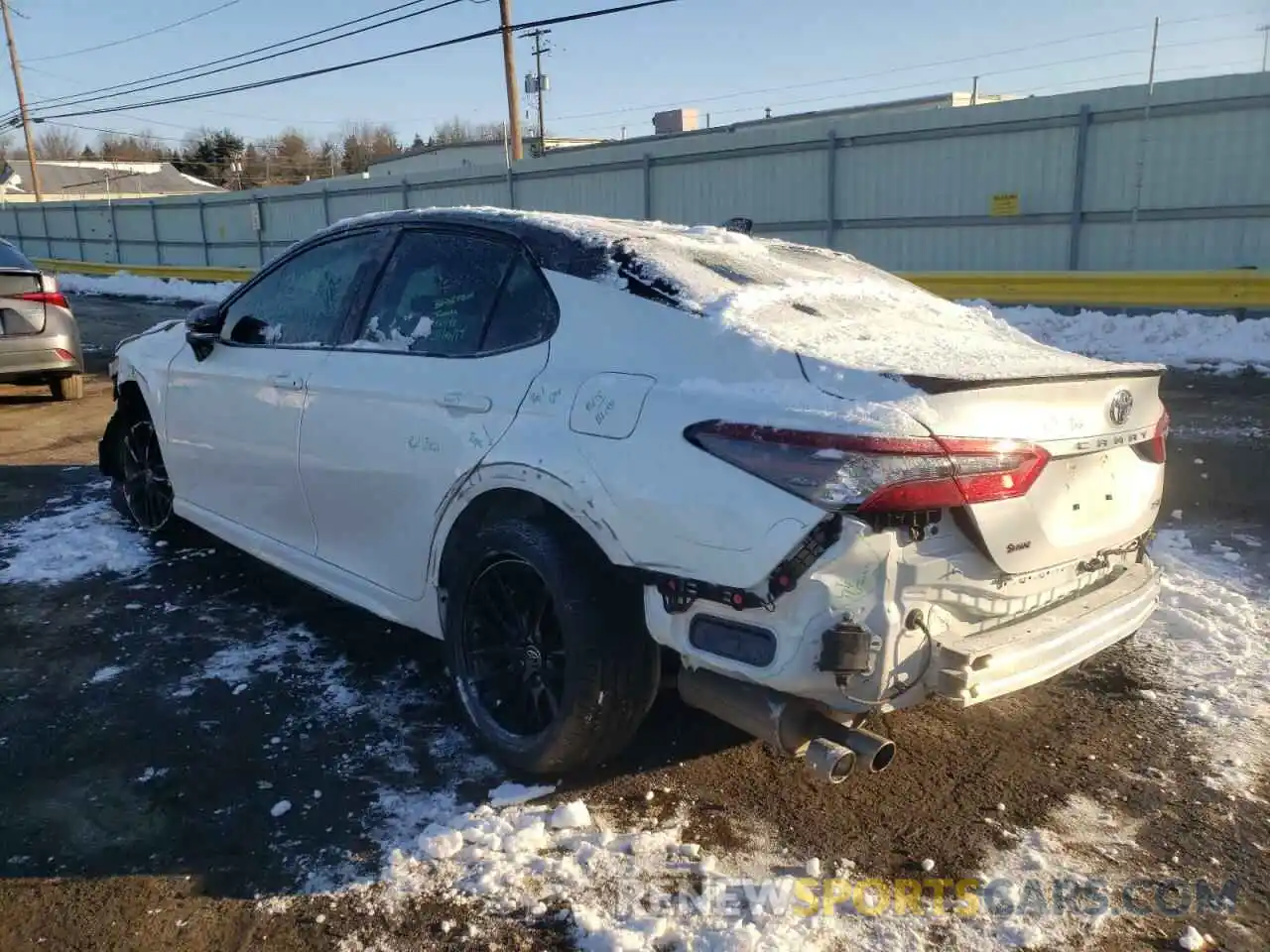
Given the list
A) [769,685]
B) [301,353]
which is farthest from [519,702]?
[301,353]

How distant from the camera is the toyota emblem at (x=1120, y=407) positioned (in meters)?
2.96

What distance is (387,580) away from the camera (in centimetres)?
362

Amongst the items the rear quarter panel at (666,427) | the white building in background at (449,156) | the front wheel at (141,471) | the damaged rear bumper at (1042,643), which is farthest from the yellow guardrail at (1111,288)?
the white building in background at (449,156)

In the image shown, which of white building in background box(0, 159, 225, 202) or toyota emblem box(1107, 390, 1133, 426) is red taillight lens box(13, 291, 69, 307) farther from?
white building in background box(0, 159, 225, 202)

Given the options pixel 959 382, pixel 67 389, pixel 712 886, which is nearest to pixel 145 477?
pixel 712 886

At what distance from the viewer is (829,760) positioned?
2531mm

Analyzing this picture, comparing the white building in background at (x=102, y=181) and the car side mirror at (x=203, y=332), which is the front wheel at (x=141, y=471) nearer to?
the car side mirror at (x=203, y=332)

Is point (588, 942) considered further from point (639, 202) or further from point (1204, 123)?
point (639, 202)

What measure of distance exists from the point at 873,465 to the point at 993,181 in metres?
13.8

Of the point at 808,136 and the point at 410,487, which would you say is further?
the point at 808,136

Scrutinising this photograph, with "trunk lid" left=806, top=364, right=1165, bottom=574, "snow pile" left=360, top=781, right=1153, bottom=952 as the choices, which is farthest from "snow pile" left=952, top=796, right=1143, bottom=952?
"trunk lid" left=806, top=364, right=1165, bottom=574

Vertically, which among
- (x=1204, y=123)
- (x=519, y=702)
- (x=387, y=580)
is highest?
(x=1204, y=123)

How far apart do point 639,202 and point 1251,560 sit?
50.0ft

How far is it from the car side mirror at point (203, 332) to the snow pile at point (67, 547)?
131 cm
